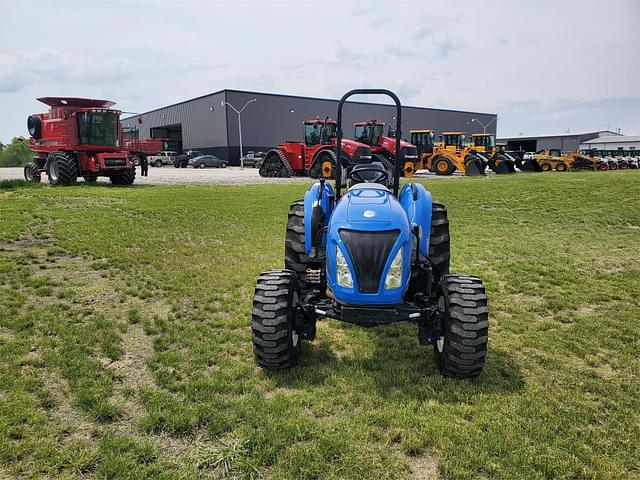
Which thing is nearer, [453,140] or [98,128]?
[98,128]

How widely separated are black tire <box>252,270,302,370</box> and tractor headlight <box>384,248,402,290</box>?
794 millimetres

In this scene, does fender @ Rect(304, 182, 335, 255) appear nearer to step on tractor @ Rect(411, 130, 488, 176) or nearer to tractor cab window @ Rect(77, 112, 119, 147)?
tractor cab window @ Rect(77, 112, 119, 147)

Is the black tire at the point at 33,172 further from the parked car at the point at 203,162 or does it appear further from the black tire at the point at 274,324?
the parked car at the point at 203,162

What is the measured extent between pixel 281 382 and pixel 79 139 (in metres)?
18.4

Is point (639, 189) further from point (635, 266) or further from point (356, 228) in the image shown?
point (356, 228)

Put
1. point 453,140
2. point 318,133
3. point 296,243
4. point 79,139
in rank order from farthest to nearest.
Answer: point 453,140
point 318,133
point 79,139
point 296,243

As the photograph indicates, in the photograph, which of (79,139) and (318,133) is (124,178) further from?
(318,133)

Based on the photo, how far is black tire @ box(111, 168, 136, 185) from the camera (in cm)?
2078

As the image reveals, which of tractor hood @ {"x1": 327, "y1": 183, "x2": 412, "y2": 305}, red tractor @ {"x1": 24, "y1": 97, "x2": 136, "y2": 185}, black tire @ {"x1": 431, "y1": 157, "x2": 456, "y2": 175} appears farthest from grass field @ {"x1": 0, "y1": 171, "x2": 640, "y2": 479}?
black tire @ {"x1": 431, "y1": 157, "x2": 456, "y2": 175}

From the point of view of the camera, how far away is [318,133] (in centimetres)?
2511

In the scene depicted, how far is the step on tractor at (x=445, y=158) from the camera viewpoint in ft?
90.7

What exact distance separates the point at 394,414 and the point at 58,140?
64.8ft

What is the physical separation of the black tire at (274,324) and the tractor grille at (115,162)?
17.6 m

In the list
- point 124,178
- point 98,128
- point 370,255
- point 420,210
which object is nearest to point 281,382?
point 370,255
